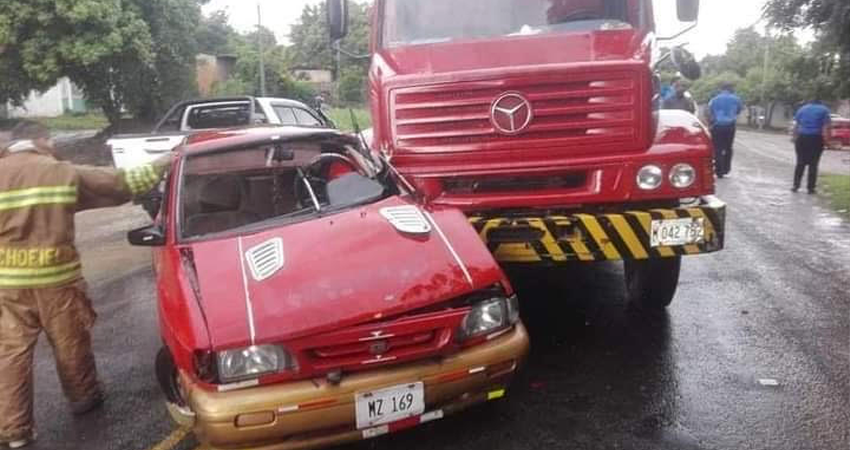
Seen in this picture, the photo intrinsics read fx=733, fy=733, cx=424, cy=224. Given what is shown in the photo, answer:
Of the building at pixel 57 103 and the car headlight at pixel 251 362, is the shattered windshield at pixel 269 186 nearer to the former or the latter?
the car headlight at pixel 251 362

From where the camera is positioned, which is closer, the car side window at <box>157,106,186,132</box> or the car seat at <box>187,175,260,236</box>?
the car seat at <box>187,175,260,236</box>

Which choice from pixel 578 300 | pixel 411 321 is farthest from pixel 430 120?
pixel 578 300

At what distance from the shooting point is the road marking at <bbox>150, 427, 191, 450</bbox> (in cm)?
375

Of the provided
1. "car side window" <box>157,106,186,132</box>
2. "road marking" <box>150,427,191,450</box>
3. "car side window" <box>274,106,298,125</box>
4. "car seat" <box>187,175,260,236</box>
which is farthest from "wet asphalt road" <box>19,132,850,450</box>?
"car side window" <box>157,106,186,132</box>

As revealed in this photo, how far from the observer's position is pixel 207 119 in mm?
12094

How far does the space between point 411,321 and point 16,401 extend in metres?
2.22

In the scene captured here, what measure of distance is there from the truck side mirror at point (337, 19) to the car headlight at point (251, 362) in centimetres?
360

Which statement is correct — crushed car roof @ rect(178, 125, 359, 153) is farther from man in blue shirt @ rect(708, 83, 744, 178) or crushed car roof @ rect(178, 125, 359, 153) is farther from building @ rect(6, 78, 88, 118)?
building @ rect(6, 78, 88, 118)

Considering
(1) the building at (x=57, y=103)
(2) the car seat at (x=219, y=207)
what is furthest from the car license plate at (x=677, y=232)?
(1) the building at (x=57, y=103)

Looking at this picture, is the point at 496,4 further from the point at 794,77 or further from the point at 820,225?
the point at 794,77

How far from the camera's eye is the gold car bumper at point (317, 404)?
3092 millimetres

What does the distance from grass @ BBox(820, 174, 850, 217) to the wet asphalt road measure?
10.0 ft

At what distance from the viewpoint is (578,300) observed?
5980 millimetres

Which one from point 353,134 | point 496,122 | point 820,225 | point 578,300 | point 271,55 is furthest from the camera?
point 271,55
